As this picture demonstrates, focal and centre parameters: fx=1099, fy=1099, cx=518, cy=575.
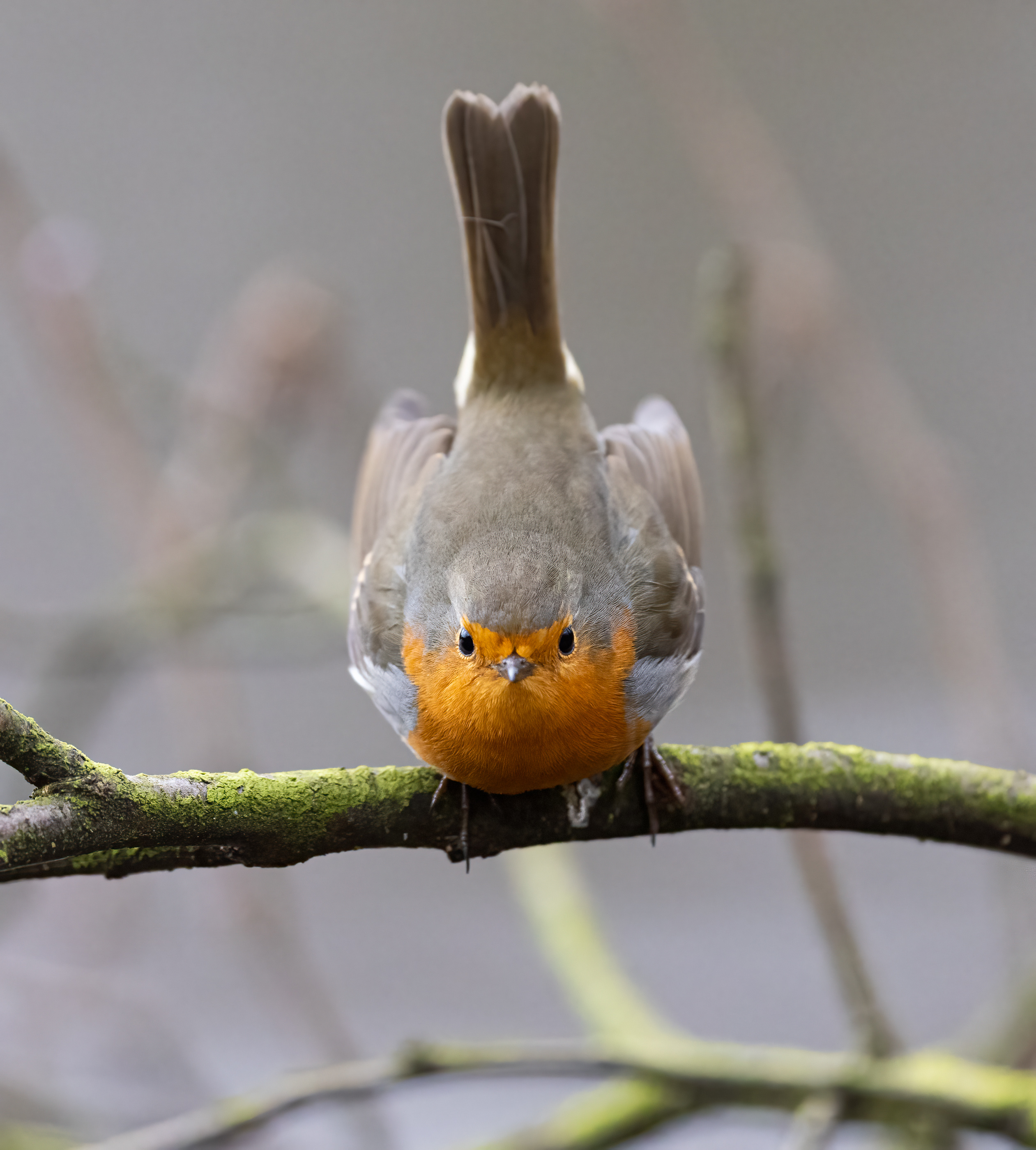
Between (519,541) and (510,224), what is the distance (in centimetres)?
100

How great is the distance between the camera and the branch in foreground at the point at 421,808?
1.10 metres

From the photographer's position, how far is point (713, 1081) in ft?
6.83

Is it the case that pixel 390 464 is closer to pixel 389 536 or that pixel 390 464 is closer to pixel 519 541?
pixel 389 536

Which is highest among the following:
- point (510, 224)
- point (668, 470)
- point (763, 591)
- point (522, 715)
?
point (510, 224)

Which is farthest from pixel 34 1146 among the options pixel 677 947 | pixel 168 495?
pixel 677 947

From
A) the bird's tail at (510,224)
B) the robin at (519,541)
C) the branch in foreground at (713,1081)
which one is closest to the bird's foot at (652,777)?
the robin at (519,541)

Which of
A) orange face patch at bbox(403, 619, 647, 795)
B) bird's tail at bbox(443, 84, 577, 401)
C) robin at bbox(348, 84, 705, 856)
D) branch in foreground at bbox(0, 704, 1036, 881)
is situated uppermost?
bird's tail at bbox(443, 84, 577, 401)

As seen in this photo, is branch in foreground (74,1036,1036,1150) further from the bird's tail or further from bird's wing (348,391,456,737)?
the bird's tail

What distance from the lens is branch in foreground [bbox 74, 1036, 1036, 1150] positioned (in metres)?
1.88

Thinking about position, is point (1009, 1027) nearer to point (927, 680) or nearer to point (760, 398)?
point (760, 398)

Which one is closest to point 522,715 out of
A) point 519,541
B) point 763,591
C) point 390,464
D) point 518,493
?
point 519,541

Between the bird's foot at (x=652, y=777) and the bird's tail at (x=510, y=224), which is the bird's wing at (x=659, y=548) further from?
the bird's tail at (x=510, y=224)

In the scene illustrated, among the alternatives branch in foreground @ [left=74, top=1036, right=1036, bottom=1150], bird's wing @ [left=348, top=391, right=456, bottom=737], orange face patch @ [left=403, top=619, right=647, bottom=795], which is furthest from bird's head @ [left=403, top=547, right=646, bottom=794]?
branch in foreground @ [left=74, top=1036, right=1036, bottom=1150]

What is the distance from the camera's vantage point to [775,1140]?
311 centimetres
